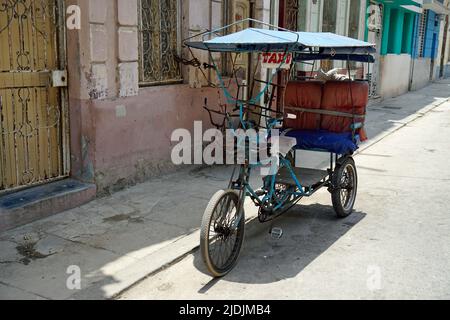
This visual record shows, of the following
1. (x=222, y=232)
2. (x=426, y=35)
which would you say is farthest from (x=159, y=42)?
(x=426, y=35)

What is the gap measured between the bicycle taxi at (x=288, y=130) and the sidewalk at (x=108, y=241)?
0.68m

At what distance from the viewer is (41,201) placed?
227 inches

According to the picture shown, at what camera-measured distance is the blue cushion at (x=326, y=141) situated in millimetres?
6184

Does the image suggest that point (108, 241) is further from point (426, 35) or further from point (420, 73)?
point (426, 35)

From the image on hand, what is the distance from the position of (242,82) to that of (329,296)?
6.15 meters

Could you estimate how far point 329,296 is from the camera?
433 centimetres

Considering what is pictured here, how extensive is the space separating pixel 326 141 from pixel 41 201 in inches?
132

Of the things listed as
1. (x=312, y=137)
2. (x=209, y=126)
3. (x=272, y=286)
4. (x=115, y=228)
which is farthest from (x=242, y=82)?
(x=272, y=286)

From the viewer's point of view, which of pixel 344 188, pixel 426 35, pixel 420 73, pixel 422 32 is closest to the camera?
pixel 344 188

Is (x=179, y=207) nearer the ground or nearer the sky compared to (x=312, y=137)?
nearer the ground

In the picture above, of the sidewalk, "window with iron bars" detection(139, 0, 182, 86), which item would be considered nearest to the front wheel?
the sidewalk

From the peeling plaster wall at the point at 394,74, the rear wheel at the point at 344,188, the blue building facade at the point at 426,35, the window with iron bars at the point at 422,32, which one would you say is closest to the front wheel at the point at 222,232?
the rear wheel at the point at 344,188
